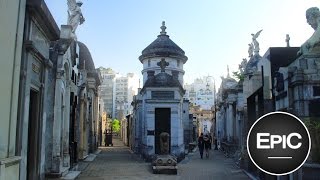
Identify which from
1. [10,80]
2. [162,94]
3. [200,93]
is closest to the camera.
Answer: [10,80]

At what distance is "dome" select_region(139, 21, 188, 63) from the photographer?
2373 centimetres

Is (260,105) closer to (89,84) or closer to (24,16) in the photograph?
(24,16)

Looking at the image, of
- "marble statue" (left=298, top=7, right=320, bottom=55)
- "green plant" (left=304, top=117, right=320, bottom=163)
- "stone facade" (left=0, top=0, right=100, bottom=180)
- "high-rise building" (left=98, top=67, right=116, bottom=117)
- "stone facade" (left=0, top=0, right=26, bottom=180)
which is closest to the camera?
"stone facade" (left=0, top=0, right=26, bottom=180)

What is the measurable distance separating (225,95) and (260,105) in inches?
555

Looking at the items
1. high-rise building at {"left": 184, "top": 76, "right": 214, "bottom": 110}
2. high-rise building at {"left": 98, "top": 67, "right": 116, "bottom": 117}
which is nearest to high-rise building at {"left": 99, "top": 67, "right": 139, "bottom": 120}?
high-rise building at {"left": 98, "top": 67, "right": 116, "bottom": 117}

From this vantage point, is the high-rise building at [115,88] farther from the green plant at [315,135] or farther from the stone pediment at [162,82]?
the green plant at [315,135]

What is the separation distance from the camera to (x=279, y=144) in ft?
5.85

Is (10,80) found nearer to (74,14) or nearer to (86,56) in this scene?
(74,14)

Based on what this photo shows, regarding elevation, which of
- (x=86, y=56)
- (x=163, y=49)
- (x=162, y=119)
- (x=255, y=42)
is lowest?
(x=162, y=119)

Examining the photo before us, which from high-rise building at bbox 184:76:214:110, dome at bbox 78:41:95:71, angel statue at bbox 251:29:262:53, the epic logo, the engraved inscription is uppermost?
high-rise building at bbox 184:76:214:110

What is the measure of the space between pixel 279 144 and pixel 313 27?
275 inches

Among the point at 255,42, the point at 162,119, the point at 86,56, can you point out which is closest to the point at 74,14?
the point at 162,119

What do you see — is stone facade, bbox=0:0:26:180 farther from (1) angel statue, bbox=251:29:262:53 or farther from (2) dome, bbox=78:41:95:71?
(2) dome, bbox=78:41:95:71

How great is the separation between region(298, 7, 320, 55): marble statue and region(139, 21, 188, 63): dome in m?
15.9
